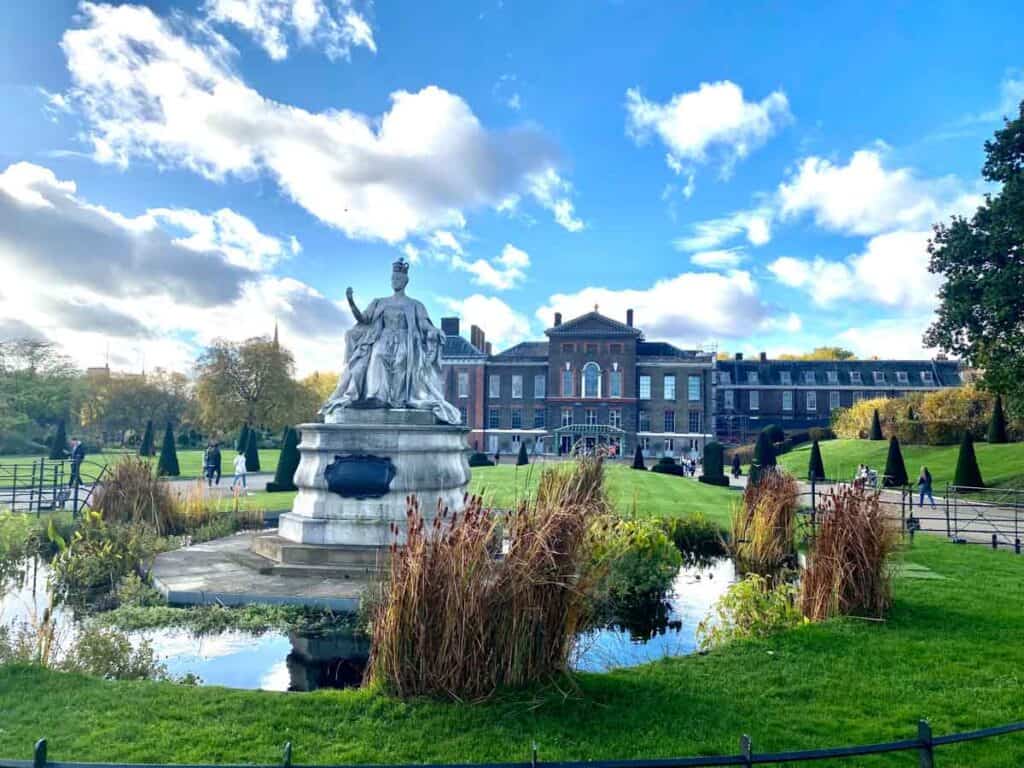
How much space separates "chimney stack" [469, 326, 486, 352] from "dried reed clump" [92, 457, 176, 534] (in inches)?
2165

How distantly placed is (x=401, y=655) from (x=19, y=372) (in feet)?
209

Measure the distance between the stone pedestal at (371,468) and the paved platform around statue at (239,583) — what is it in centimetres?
70

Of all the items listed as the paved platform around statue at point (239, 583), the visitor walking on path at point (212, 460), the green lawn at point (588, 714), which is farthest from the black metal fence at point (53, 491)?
the green lawn at point (588, 714)

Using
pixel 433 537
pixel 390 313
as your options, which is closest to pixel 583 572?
pixel 433 537

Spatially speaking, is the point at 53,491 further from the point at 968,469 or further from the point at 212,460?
the point at 968,469

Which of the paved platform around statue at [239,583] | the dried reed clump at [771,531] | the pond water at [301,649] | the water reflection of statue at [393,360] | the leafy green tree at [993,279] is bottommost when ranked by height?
the pond water at [301,649]

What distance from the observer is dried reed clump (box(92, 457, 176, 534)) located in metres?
11.6

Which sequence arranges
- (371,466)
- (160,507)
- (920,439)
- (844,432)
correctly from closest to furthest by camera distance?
1. (371,466)
2. (160,507)
3. (920,439)
4. (844,432)

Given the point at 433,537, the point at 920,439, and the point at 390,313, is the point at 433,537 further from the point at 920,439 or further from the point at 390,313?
the point at 920,439

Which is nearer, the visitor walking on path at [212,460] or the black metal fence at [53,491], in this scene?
the black metal fence at [53,491]

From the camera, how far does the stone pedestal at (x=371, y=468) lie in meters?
8.94

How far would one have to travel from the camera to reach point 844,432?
166 feet

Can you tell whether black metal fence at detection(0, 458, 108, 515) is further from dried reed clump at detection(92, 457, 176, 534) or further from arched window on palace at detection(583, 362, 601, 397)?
arched window on palace at detection(583, 362, 601, 397)

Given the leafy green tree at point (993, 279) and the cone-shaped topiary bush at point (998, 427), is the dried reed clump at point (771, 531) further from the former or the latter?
the cone-shaped topiary bush at point (998, 427)
